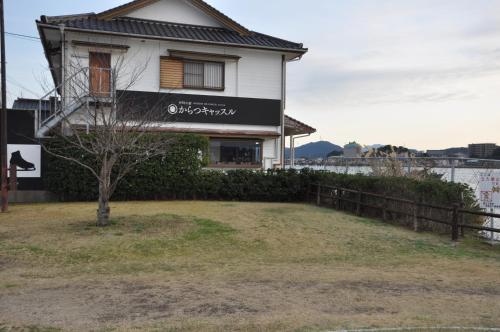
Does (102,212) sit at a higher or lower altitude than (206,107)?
lower

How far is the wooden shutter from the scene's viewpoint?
1912 cm

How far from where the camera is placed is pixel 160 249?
9.30 metres

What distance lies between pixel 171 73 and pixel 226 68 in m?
2.46

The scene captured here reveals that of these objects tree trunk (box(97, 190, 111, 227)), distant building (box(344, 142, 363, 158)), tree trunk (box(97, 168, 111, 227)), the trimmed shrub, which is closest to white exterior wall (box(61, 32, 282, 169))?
the trimmed shrub

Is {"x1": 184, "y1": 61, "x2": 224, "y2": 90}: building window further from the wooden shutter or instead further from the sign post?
the sign post

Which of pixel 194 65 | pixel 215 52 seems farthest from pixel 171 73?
pixel 215 52

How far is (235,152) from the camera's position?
66.9 feet

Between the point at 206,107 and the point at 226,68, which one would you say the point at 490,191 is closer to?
the point at 206,107

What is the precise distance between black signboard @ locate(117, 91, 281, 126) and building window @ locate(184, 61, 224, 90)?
546 millimetres

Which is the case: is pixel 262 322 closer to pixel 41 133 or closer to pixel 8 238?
pixel 8 238

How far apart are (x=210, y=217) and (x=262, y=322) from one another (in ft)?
25.8

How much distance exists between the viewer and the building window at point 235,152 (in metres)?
20.0

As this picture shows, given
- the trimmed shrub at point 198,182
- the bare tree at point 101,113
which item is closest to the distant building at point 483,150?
the trimmed shrub at point 198,182

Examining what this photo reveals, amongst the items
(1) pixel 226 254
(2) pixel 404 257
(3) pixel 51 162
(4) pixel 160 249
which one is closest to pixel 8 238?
(4) pixel 160 249
